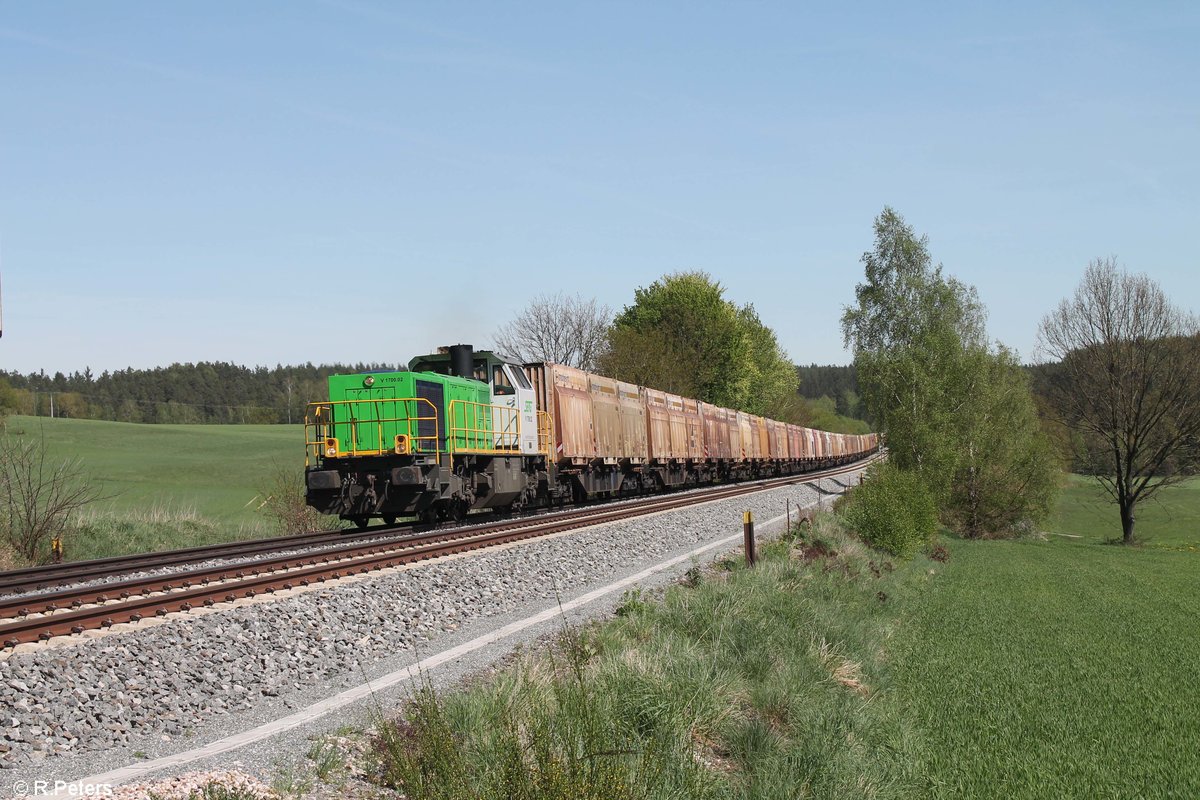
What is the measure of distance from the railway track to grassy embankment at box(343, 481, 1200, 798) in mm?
4243

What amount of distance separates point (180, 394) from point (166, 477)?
309 feet

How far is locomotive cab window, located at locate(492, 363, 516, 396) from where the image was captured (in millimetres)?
22516

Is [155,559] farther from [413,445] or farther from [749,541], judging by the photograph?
[749,541]

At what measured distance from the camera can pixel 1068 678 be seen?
1034 cm

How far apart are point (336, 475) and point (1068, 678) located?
41.6 feet

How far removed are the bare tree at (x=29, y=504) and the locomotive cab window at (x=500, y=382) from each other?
8785 millimetres

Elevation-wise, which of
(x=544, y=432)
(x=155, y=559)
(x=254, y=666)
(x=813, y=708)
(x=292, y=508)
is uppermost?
(x=544, y=432)

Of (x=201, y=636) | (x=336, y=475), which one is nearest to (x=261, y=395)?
(x=336, y=475)

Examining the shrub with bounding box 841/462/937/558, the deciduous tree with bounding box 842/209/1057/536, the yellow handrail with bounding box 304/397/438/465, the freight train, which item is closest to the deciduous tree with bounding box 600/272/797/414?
the deciduous tree with bounding box 842/209/1057/536

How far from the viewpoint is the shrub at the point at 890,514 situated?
70.6ft

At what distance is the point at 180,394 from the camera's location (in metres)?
142

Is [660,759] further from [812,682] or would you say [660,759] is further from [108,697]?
[108,697]

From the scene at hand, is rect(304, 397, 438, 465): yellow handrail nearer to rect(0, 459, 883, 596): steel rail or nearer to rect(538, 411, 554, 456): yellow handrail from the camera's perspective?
rect(0, 459, 883, 596): steel rail

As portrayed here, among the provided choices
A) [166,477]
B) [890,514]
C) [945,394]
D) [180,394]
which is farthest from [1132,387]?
[180,394]
